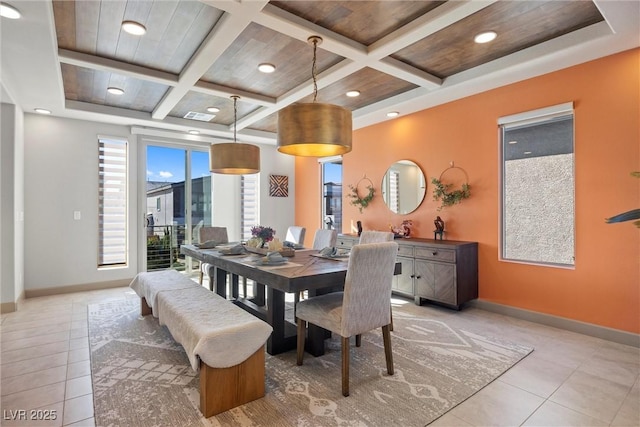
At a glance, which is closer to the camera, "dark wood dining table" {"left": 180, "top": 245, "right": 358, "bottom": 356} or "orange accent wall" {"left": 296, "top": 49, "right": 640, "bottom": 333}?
"dark wood dining table" {"left": 180, "top": 245, "right": 358, "bottom": 356}

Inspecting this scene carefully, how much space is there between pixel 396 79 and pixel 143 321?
12.3ft

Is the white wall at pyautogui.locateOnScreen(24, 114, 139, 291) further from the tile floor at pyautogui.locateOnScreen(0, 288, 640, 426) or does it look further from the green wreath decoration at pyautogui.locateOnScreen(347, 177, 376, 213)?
the green wreath decoration at pyautogui.locateOnScreen(347, 177, 376, 213)

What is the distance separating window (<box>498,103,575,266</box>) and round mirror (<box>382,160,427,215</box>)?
3.56 feet

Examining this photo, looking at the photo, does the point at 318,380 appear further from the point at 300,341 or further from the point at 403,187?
the point at 403,187

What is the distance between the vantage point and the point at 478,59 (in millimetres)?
3250

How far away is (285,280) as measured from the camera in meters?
2.17

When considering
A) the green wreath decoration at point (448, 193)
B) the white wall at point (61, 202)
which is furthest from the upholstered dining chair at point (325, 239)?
the white wall at point (61, 202)

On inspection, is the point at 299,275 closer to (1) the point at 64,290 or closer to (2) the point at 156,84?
(2) the point at 156,84

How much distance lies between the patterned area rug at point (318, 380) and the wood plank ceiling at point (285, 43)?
254 cm

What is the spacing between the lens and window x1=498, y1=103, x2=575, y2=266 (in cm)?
325

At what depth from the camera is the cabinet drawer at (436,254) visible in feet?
12.0

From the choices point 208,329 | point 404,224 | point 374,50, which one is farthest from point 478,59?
point 208,329

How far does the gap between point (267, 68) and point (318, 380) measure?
9.50 feet

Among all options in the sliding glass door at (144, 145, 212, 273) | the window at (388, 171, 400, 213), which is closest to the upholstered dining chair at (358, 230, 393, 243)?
the window at (388, 171, 400, 213)
